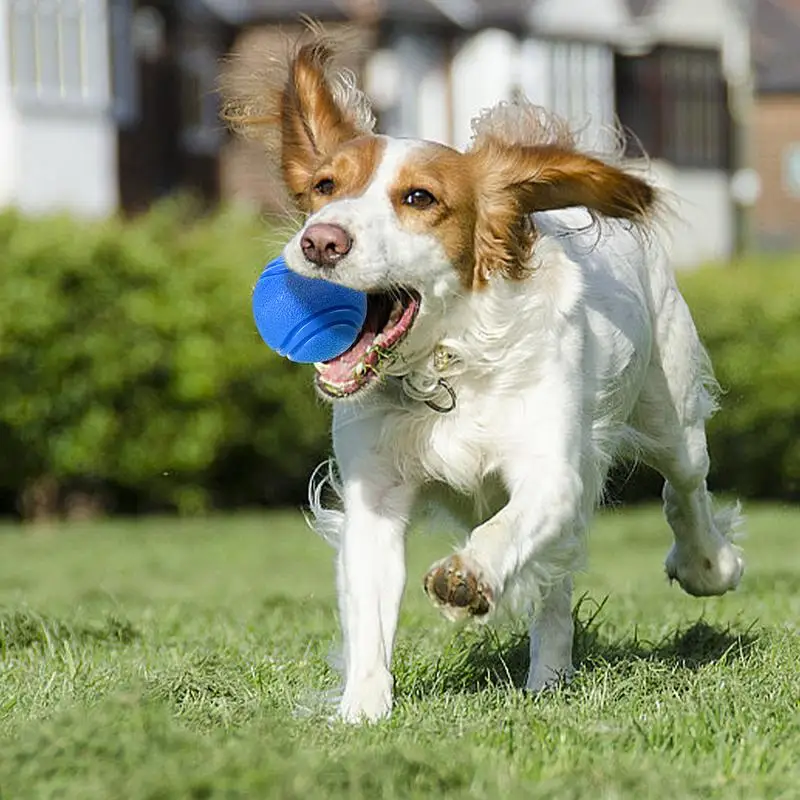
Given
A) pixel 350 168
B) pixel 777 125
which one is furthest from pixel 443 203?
pixel 777 125

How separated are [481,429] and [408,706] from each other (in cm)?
75

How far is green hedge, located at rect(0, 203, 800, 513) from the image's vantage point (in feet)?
47.1

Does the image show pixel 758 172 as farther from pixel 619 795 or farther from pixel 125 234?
pixel 619 795

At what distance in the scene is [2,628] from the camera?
5938 mm

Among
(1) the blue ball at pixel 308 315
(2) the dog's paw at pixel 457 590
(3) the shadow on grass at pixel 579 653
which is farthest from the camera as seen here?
(3) the shadow on grass at pixel 579 653

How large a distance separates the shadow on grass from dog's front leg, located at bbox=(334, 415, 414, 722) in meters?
0.28

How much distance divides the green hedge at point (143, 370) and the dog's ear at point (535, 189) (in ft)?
31.3

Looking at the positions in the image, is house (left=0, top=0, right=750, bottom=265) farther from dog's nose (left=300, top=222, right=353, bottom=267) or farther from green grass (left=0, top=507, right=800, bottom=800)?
dog's nose (left=300, top=222, right=353, bottom=267)

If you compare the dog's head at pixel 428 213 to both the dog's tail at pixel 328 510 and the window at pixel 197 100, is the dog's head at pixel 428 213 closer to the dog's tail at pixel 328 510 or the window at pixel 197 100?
the dog's tail at pixel 328 510

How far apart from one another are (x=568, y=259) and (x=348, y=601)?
112 centimetres

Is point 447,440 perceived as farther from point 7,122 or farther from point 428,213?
point 7,122

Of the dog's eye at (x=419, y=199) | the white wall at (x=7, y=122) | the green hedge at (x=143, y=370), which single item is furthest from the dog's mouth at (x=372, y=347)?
the white wall at (x=7, y=122)

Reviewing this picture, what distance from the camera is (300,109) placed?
5.41m

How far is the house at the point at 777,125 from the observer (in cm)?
3312
